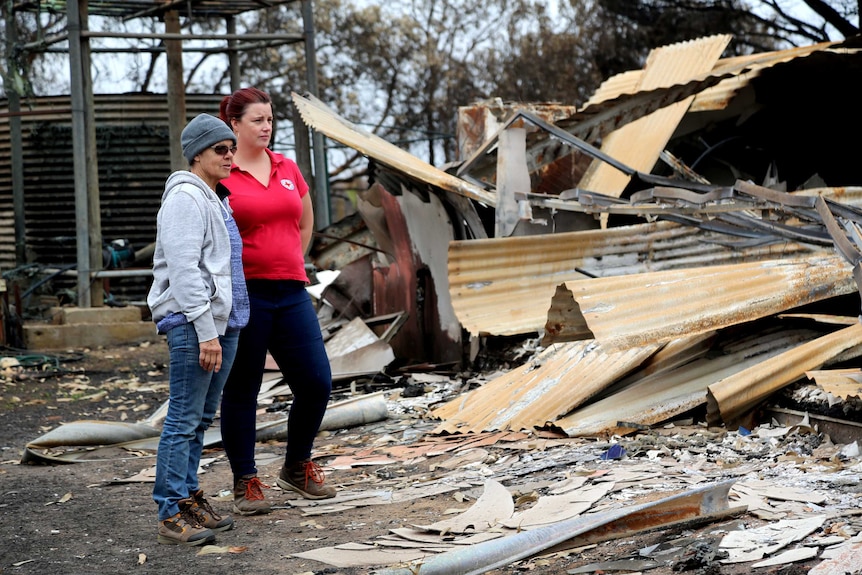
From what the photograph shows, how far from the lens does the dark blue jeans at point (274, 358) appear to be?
4250mm

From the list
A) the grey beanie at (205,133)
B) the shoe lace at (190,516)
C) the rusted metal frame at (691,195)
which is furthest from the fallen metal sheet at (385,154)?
the shoe lace at (190,516)

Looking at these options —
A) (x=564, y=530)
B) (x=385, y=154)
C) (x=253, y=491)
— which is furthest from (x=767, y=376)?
(x=385, y=154)

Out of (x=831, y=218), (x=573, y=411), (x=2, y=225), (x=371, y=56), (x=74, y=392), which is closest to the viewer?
(x=831, y=218)

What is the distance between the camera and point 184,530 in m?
3.84

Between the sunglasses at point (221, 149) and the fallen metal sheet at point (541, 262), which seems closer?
the sunglasses at point (221, 149)

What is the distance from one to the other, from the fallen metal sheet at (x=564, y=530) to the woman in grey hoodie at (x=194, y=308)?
1138 mm

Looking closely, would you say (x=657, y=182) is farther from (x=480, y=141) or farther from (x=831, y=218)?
(x=480, y=141)

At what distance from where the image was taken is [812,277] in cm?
560

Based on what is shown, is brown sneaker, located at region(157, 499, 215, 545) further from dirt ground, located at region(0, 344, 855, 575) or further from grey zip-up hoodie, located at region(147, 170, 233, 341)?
→ grey zip-up hoodie, located at region(147, 170, 233, 341)

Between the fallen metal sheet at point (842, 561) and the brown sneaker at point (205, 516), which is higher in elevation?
the fallen metal sheet at point (842, 561)

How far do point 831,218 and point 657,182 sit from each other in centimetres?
241

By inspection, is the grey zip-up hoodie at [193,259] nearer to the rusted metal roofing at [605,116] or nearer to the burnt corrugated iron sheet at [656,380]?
the burnt corrugated iron sheet at [656,380]

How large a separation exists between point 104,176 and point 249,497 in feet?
36.6

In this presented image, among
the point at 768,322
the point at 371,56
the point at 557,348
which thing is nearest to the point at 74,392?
the point at 557,348
